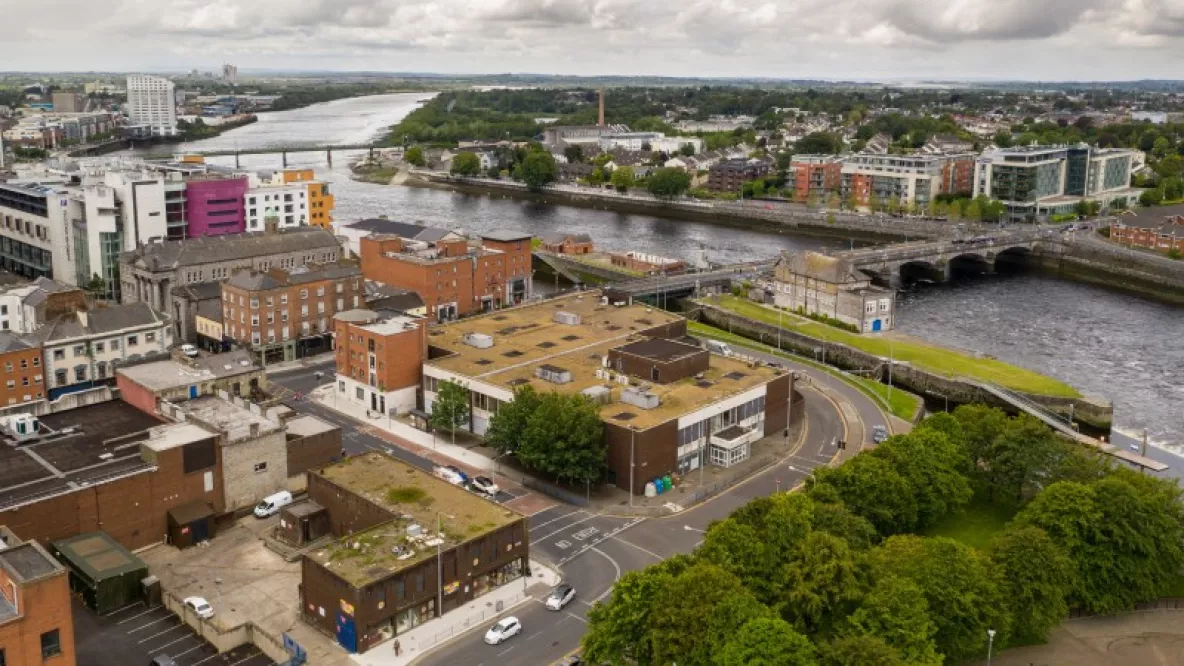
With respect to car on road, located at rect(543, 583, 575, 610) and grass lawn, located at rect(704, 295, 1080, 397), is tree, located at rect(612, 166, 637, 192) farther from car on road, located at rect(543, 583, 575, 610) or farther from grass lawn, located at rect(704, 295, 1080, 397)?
car on road, located at rect(543, 583, 575, 610)

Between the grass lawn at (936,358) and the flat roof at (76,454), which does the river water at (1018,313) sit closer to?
the grass lawn at (936,358)

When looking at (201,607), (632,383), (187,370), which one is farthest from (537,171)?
(201,607)

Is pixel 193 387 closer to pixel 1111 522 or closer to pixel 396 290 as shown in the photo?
pixel 396 290

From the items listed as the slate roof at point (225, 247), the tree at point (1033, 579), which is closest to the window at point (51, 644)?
the tree at point (1033, 579)

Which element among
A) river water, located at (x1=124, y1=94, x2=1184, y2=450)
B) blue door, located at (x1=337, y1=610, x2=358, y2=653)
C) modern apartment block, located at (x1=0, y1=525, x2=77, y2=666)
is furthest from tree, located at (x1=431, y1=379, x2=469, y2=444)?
river water, located at (x1=124, y1=94, x2=1184, y2=450)

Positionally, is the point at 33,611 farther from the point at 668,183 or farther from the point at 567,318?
the point at 668,183

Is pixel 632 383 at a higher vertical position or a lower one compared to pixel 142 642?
higher
